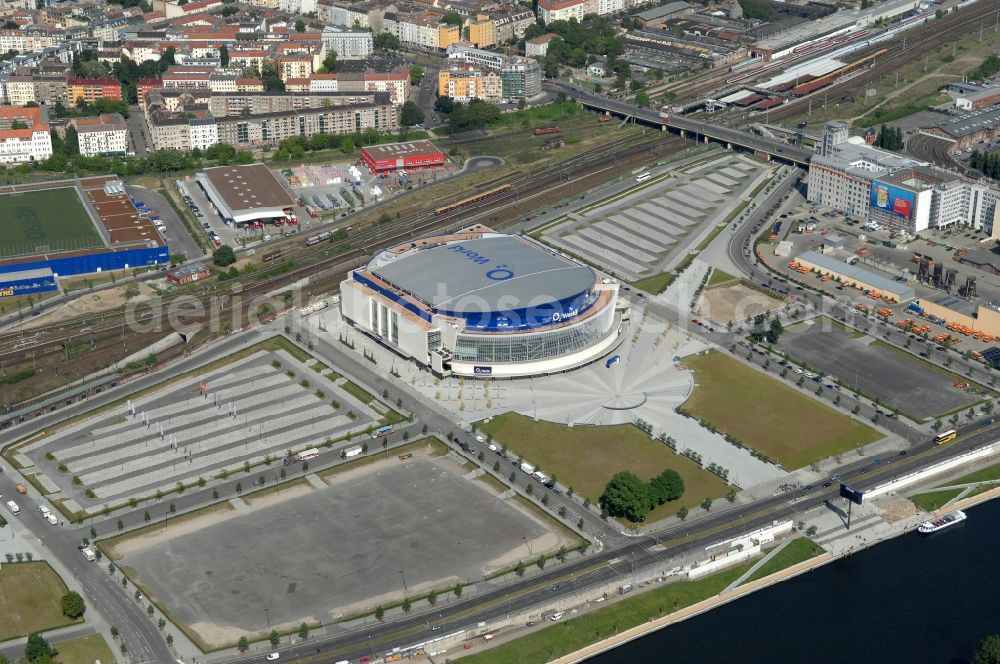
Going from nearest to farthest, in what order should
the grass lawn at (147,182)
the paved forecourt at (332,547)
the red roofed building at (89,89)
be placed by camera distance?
the paved forecourt at (332,547) < the grass lawn at (147,182) < the red roofed building at (89,89)

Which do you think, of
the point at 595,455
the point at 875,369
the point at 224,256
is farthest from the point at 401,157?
the point at 595,455

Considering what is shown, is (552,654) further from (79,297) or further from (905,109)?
(905,109)

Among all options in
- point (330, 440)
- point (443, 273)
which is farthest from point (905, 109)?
point (330, 440)

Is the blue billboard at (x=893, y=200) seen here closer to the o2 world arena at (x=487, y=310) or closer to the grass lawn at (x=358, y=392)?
the o2 world arena at (x=487, y=310)

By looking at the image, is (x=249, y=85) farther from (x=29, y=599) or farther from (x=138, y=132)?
(x=29, y=599)

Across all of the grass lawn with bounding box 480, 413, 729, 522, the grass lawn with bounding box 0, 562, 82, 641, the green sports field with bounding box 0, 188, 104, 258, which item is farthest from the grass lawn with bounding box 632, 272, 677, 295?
the grass lawn with bounding box 0, 562, 82, 641

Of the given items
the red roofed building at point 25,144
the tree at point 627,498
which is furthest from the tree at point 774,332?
the red roofed building at point 25,144
